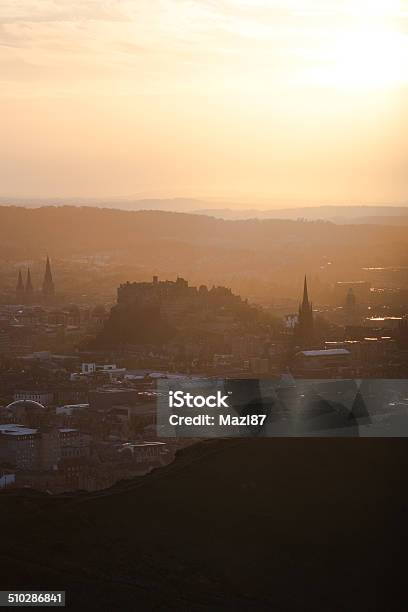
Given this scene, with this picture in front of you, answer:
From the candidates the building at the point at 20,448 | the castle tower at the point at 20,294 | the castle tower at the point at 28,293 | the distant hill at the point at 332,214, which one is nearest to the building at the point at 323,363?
the building at the point at 20,448

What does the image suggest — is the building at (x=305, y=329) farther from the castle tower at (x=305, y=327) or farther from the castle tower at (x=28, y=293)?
the castle tower at (x=28, y=293)

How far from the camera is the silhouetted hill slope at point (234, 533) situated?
38.7ft

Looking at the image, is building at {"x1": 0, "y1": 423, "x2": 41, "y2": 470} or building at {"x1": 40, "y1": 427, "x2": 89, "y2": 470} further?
building at {"x1": 40, "y1": 427, "x2": 89, "y2": 470}

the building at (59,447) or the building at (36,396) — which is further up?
the building at (36,396)

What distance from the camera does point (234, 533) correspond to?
13.1 metres

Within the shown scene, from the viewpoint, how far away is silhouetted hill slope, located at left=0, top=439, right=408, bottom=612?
1180 centimetres

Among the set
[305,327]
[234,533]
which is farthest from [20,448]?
[305,327]

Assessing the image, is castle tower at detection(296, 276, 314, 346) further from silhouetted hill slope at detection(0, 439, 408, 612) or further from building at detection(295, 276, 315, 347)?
silhouetted hill slope at detection(0, 439, 408, 612)

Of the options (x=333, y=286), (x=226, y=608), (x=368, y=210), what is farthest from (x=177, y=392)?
(x=368, y=210)

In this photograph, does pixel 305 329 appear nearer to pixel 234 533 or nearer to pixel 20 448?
pixel 20 448

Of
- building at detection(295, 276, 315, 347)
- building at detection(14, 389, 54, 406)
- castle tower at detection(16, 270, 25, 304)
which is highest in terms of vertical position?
castle tower at detection(16, 270, 25, 304)
